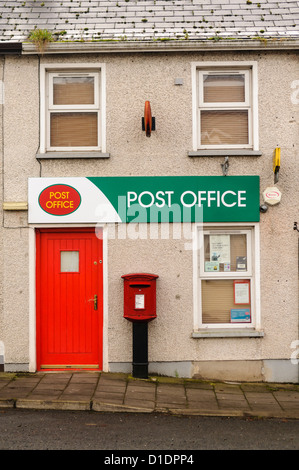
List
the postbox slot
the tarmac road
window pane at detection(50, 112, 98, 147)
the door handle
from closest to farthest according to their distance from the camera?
the tarmac road < the postbox slot < the door handle < window pane at detection(50, 112, 98, 147)

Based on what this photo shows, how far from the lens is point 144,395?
6.95m

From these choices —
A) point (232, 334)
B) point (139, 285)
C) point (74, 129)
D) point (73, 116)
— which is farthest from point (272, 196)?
point (73, 116)

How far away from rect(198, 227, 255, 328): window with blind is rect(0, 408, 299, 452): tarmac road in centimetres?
213

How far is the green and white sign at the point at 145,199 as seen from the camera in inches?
312

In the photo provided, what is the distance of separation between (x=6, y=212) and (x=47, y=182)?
853 mm

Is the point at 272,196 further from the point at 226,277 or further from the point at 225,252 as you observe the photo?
the point at 226,277

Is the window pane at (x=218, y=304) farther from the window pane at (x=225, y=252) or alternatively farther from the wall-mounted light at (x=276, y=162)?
the wall-mounted light at (x=276, y=162)

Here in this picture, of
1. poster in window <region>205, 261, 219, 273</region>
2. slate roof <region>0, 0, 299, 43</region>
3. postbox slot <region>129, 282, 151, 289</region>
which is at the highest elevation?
slate roof <region>0, 0, 299, 43</region>

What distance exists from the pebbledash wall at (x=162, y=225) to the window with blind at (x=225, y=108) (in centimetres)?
24

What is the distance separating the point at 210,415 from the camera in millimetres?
6375

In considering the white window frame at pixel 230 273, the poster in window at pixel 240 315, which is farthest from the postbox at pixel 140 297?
the poster in window at pixel 240 315

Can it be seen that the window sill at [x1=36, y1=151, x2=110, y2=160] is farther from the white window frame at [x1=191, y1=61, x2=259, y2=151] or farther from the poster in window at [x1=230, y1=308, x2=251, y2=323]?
the poster in window at [x1=230, y1=308, x2=251, y2=323]

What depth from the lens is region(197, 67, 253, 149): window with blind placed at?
823 centimetres

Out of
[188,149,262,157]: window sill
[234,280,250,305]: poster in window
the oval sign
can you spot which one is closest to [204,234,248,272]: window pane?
[234,280,250,305]: poster in window
